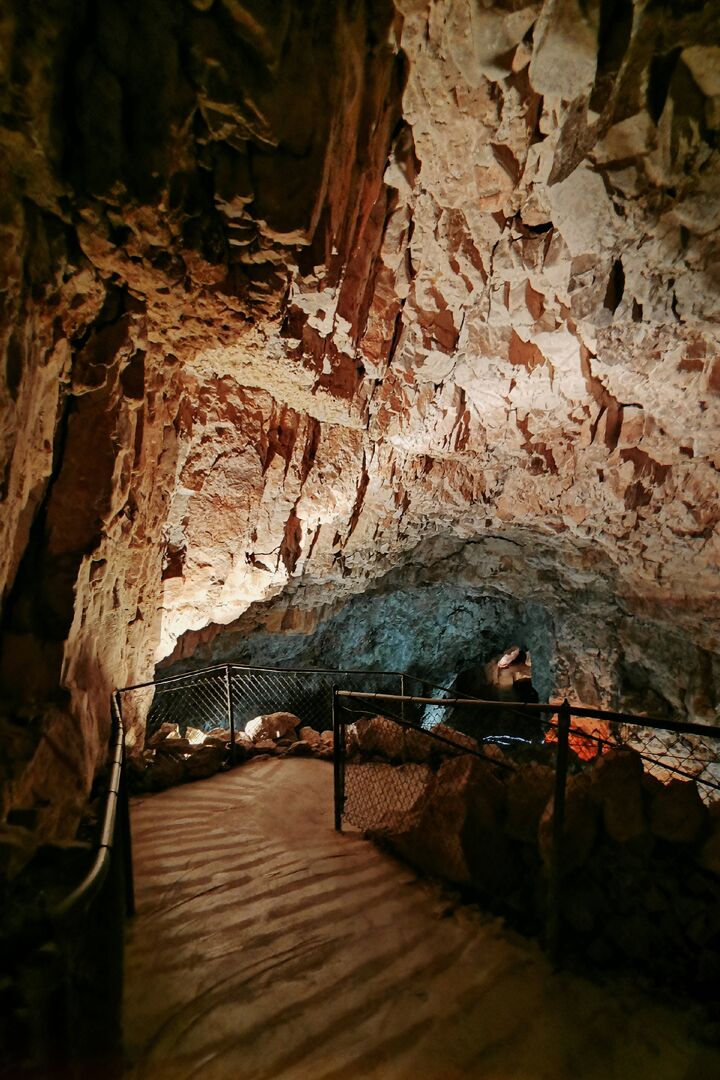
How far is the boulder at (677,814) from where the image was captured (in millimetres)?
2844

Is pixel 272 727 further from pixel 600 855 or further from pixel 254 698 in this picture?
pixel 254 698

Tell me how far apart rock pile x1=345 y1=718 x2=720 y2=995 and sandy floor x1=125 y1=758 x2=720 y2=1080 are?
21 centimetres

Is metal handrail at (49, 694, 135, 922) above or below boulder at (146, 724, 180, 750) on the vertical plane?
above

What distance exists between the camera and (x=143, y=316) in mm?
3598

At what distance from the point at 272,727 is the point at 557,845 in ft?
15.1

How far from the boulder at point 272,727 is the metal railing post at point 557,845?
4.41 metres

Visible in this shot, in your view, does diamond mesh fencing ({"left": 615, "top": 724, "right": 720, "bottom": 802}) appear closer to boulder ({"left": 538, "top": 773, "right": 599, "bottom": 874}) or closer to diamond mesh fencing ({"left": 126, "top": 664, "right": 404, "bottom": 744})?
diamond mesh fencing ({"left": 126, "top": 664, "right": 404, "bottom": 744})

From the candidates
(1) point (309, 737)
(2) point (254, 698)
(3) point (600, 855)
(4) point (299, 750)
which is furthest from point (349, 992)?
(2) point (254, 698)

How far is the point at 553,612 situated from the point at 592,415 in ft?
22.4

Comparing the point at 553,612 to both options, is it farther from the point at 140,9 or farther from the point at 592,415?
the point at 140,9

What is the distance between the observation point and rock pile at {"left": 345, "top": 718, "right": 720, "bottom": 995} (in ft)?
8.59

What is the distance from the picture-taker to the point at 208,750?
551 centimetres

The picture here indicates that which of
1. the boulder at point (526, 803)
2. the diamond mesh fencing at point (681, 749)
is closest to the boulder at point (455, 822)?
the boulder at point (526, 803)

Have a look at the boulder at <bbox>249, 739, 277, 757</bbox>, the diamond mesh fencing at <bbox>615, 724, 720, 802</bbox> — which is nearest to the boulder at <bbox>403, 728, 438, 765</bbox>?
the boulder at <bbox>249, 739, 277, 757</bbox>
